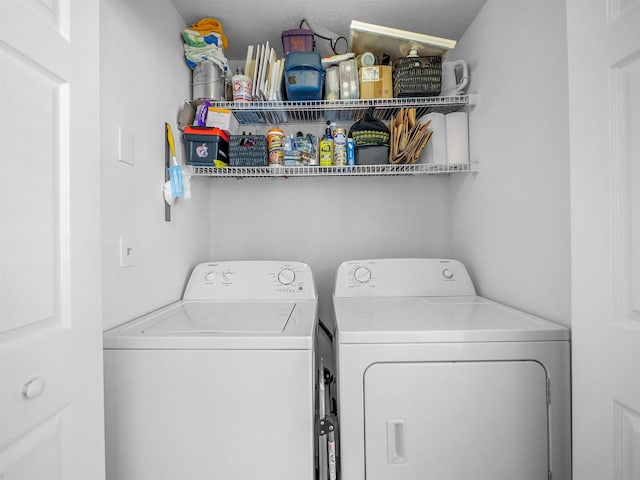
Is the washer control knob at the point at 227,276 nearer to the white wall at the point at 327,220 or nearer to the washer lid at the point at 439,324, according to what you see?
the white wall at the point at 327,220

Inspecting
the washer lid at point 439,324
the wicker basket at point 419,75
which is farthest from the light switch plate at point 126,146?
the wicker basket at point 419,75

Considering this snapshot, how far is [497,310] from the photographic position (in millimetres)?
1371

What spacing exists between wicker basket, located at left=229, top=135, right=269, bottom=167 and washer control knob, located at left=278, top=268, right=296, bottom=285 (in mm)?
647

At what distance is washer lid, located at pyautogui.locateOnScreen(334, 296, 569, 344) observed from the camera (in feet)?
3.49

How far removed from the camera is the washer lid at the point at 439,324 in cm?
106

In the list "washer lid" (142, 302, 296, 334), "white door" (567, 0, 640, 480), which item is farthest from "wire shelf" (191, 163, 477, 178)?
"white door" (567, 0, 640, 480)

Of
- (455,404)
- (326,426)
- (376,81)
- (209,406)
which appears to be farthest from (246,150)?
(455,404)

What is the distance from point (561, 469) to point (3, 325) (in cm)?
163

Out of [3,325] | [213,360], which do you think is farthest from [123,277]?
[3,325]

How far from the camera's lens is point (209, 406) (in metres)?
1.01

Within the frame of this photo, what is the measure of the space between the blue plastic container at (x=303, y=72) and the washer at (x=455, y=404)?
1323 millimetres

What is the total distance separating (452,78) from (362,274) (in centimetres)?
126

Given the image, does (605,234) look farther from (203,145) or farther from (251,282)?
(203,145)

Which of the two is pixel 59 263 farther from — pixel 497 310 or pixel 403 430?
pixel 497 310
